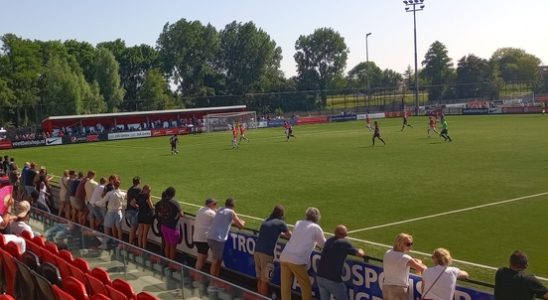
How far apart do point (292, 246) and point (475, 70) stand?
13285 centimetres

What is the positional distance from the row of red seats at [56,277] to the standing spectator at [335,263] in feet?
9.10

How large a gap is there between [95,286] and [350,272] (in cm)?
393

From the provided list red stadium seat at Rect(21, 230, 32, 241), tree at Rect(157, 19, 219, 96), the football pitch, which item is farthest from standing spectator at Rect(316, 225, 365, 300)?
tree at Rect(157, 19, 219, 96)

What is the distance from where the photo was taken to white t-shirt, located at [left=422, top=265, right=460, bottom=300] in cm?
696

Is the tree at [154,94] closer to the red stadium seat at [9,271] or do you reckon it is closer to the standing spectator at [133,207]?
the standing spectator at [133,207]

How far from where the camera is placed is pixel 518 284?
641 centimetres

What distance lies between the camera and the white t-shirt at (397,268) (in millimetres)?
7617

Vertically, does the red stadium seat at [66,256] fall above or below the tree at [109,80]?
below

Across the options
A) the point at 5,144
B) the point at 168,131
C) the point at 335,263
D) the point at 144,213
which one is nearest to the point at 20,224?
the point at 144,213

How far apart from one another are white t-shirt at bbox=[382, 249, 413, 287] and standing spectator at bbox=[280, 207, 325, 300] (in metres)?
1.25

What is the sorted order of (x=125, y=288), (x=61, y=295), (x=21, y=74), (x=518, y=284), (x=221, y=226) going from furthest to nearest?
(x=21, y=74), (x=221, y=226), (x=125, y=288), (x=61, y=295), (x=518, y=284)

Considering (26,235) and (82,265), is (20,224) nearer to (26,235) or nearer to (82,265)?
(26,235)

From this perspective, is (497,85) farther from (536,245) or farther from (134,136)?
(536,245)

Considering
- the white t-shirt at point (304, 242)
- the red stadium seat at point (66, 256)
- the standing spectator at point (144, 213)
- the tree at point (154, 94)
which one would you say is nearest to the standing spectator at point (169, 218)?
the standing spectator at point (144, 213)
